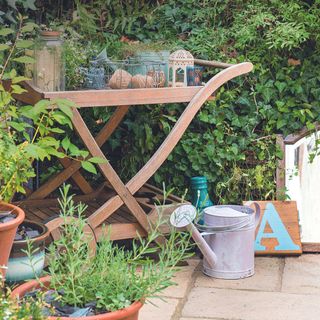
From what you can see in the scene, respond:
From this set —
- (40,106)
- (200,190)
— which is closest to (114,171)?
(40,106)

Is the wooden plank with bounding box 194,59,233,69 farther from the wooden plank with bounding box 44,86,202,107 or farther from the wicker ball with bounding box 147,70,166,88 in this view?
the wicker ball with bounding box 147,70,166,88

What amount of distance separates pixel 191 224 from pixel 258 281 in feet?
1.92

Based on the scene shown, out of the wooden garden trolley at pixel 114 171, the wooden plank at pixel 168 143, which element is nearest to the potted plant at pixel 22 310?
the wooden garden trolley at pixel 114 171

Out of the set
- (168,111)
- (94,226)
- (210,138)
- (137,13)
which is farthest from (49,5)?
(94,226)

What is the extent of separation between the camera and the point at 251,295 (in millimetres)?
4520

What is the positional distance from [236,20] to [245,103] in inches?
24.6

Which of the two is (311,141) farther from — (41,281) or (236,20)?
(41,281)

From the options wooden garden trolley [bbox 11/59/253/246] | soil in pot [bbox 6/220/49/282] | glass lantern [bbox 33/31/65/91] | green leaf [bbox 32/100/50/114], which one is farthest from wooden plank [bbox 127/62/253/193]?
soil in pot [bbox 6/220/49/282]

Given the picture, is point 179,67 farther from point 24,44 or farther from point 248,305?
point 248,305

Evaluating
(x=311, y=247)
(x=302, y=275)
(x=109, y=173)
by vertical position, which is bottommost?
(x=302, y=275)

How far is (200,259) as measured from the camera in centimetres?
520

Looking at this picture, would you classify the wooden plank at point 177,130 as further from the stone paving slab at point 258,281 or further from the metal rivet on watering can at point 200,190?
the stone paving slab at point 258,281

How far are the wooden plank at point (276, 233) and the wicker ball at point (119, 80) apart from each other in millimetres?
1264

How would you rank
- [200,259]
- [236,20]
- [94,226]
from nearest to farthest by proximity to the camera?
[94,226] < [200,259] < [236,20]
